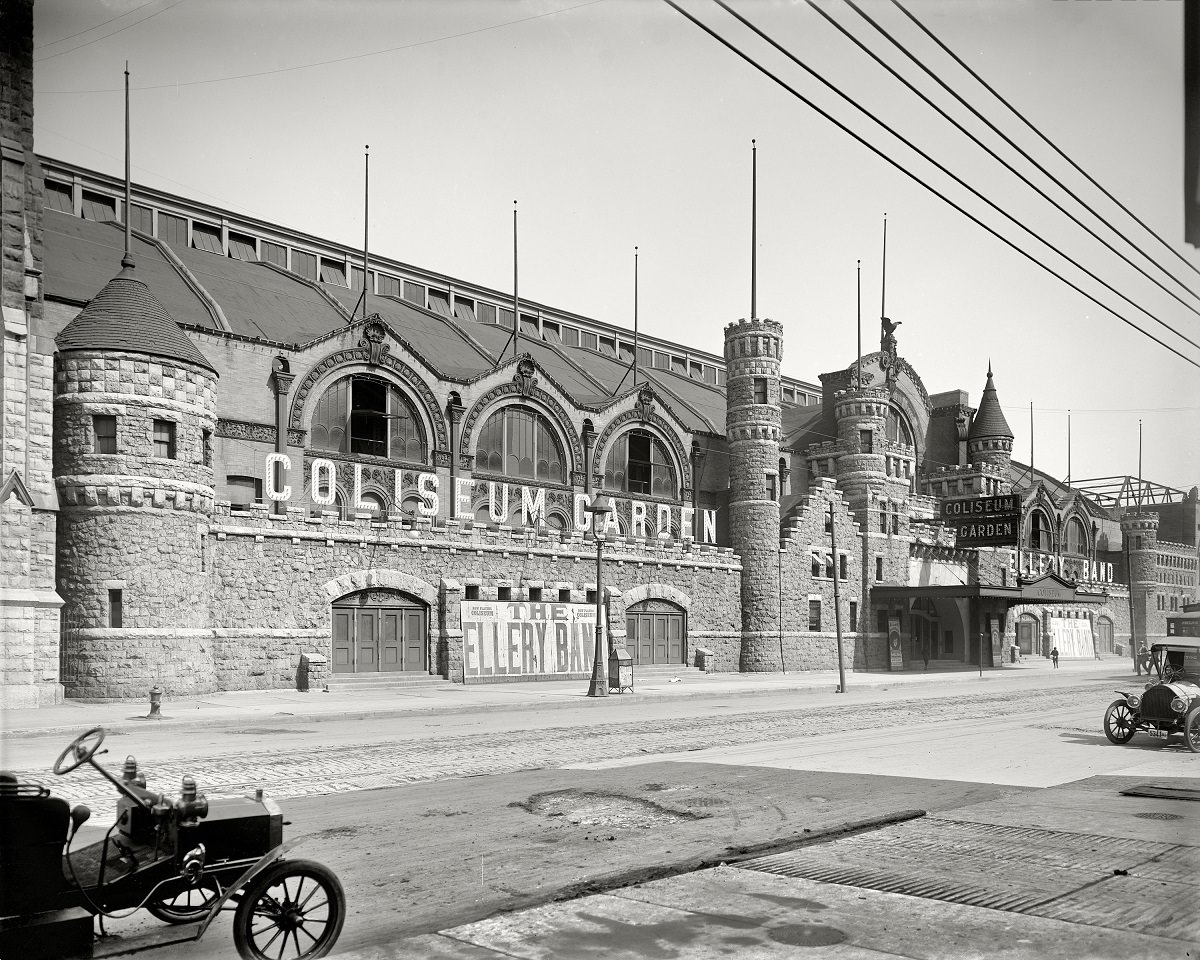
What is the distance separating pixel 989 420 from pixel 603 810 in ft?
231

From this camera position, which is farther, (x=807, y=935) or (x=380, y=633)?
(x=380, y=633)

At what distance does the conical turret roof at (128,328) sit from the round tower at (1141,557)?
79.6m

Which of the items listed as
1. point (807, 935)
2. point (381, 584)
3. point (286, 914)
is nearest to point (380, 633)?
point (381, 584)

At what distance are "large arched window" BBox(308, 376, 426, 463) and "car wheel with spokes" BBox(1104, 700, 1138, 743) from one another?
29.4 meters

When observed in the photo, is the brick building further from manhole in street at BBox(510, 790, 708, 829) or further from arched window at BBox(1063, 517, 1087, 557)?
manhole in street at BBox(510, 790, 708, 829)

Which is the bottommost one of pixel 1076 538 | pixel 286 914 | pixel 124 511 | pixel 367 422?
pixel 286 914

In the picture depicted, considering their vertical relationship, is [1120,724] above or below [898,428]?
below

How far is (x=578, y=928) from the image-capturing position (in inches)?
315

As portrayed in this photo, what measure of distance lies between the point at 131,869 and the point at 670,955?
358 cm

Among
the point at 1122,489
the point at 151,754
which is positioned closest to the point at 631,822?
the point at 151,754

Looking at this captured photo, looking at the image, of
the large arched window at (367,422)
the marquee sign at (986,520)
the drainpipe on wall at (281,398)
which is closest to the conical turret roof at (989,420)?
the marquee sign at (986,520)

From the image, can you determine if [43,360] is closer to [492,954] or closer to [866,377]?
[492,954]

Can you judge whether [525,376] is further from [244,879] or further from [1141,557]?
[1141,557]

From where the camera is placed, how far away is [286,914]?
716 cm
